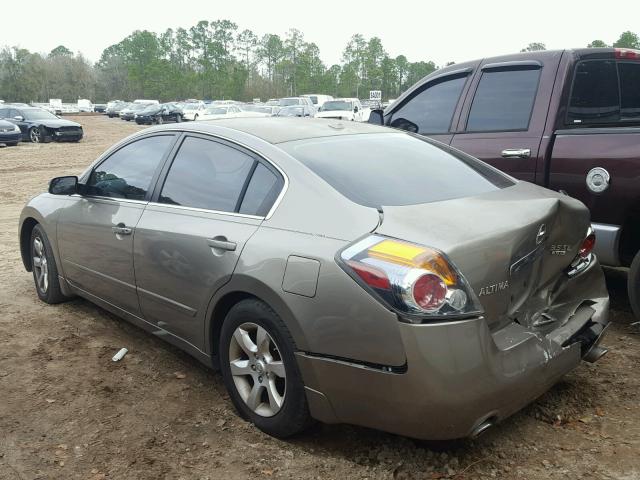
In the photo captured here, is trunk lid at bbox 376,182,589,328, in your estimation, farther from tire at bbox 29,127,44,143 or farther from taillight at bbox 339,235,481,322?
tire at bbox 29,127,44,143

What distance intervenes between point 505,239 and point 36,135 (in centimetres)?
2717

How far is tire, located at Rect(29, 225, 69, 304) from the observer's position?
16.5 ft

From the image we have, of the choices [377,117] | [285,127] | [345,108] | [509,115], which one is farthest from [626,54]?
[345,108]

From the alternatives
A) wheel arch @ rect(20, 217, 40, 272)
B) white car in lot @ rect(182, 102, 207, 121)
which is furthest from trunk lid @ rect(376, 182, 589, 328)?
white car in lot @ rect(182, 102, 207, 121)

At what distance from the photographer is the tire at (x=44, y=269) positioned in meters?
5.02

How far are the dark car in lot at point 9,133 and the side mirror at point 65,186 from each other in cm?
2160

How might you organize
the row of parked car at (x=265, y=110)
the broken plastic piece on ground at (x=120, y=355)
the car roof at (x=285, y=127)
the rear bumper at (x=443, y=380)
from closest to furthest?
1. the rear bumper at (x=443, y=380)
2. the car roof at (x=285, y=127)
3. the broken plastic piece on ground at (x=120, y=355)
4. the row of parked car at (x=265, y=110)

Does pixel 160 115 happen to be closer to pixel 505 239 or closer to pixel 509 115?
pixel 509 115

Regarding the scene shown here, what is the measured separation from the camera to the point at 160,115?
4375 cm

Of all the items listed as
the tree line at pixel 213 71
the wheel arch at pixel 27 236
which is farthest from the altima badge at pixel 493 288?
the tree line at pixel 213 71

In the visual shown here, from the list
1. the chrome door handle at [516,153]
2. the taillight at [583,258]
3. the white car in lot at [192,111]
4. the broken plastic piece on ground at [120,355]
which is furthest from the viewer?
the white car in lot at [192,111]

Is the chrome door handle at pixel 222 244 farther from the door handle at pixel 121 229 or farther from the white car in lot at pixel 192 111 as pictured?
the white car in lot at pixel 192 111

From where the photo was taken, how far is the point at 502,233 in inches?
107

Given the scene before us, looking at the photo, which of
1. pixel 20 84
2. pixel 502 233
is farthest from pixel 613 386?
pixel 20 84
